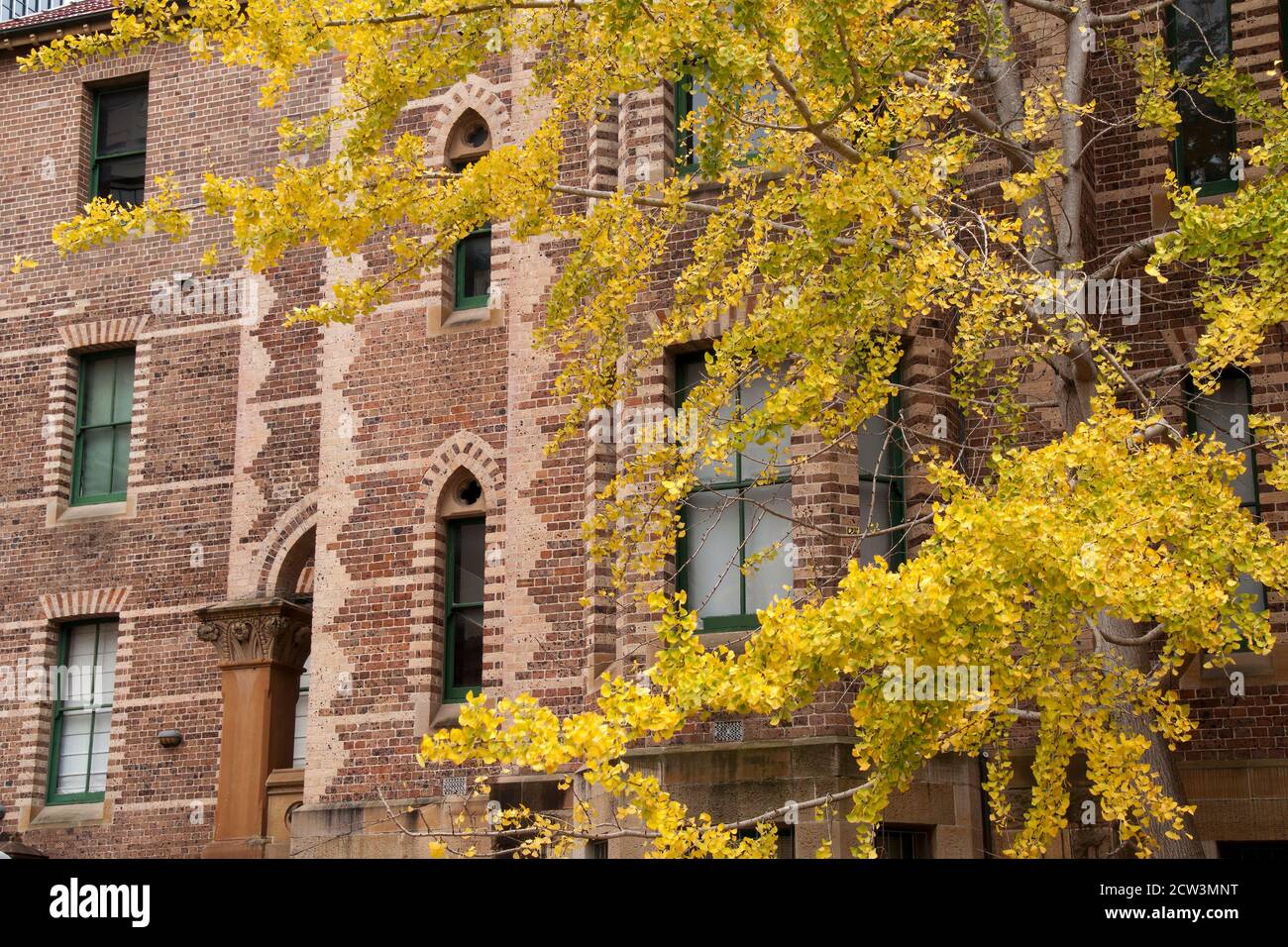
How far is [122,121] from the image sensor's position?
73.6 ft

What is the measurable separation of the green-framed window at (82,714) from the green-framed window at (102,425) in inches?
72.2

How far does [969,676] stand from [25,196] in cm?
1754

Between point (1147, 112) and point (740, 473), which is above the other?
point (1147, 112)

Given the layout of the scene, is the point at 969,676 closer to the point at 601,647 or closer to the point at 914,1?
the point at 914,1

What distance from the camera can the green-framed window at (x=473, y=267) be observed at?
1773 centimetres

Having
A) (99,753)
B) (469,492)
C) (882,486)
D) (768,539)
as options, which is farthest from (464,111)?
(99,753)

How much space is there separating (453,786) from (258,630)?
3.97 m

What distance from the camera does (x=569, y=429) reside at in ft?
39.8

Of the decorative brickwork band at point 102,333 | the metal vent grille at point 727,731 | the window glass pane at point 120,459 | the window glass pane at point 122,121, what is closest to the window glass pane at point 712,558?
the metal vent grille at point 727,731

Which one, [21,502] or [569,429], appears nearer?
[569,429]

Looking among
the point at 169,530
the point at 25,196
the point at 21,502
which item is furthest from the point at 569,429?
the point at 25,196

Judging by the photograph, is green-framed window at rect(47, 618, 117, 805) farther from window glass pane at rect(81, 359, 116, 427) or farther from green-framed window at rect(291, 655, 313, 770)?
window glass pane at rect(81, 359, 116, 427)

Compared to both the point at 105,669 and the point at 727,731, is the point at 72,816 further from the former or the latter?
the point at 727,731
